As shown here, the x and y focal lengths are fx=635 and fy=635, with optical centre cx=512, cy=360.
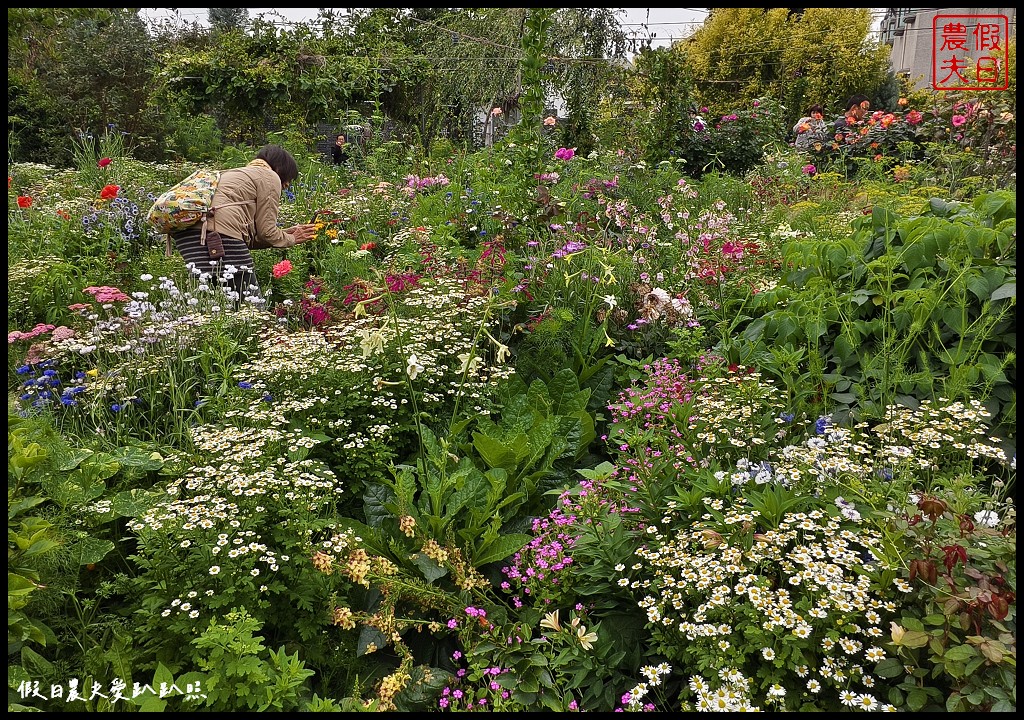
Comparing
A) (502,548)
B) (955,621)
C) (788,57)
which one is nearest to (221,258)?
(502,548)

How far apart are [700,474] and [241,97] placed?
41.0 ft

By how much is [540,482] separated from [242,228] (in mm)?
3083

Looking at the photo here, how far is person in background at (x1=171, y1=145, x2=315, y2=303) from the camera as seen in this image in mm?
4395

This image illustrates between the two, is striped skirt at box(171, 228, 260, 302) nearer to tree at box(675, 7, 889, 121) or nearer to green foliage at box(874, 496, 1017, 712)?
green foliage at box(874, 496, 1017, 712)

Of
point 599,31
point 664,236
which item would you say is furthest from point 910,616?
point 599,31

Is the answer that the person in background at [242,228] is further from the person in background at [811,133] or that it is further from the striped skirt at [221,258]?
the person in background at [811,133]

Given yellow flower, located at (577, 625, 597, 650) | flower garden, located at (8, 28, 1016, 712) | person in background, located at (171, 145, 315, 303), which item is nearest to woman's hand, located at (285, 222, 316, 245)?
person in background, located at (171, 145, 315, 303)

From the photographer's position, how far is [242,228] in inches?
179

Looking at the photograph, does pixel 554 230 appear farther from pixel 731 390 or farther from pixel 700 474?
pixel 700 474

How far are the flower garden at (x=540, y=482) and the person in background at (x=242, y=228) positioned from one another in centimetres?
23

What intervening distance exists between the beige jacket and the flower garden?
0.46 metres

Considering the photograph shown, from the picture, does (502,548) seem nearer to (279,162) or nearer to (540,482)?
(540,482)

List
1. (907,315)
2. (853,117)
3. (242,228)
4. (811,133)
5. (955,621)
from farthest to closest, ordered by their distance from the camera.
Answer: (811,133), (853,117), (242,228), (907,315), (955,621)

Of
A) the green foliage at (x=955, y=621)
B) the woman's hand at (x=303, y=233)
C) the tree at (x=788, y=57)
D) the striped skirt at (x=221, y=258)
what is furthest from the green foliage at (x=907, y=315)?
the tree at (x=788, y=57)
